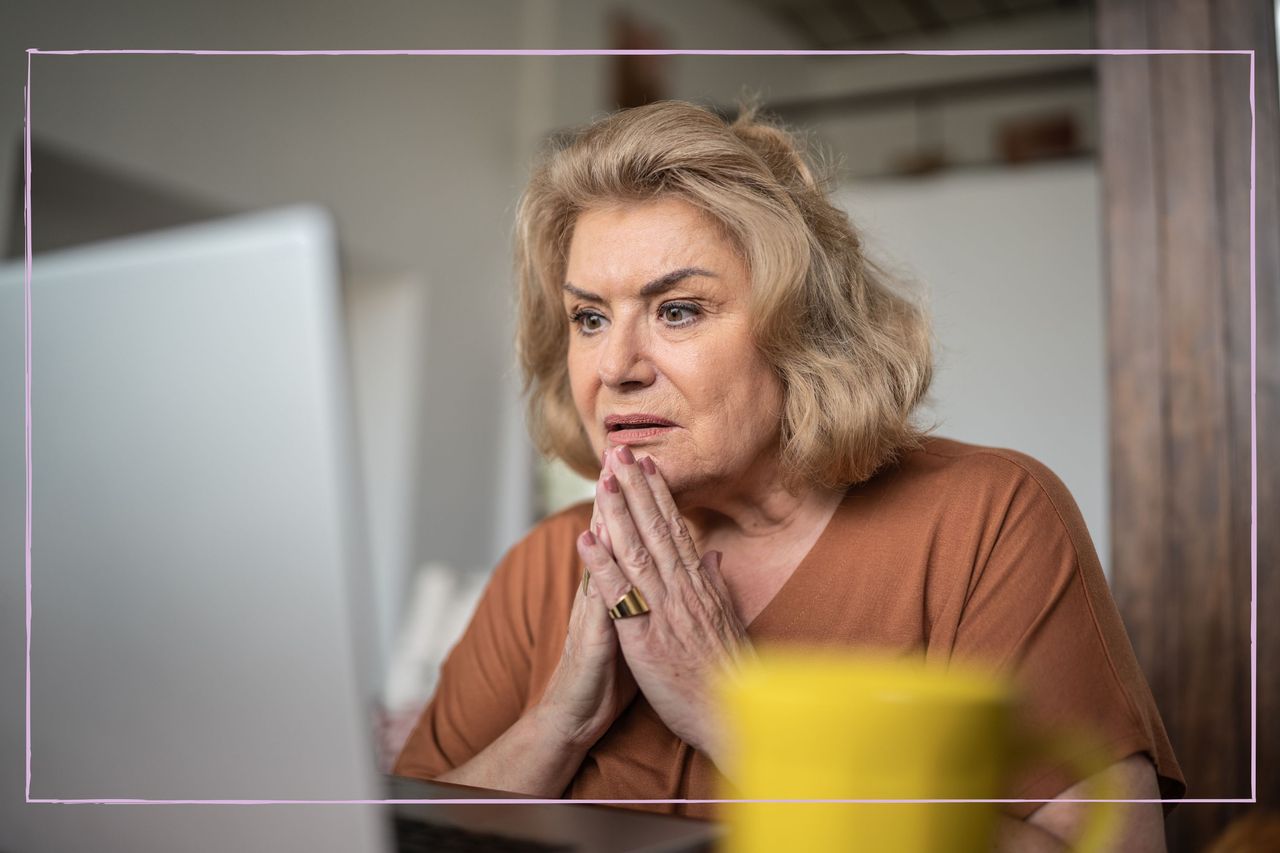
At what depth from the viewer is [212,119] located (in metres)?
2.63

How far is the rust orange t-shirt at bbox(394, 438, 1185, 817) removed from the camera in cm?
71

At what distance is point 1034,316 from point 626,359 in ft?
8.52

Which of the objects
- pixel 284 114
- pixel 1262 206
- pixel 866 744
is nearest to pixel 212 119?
pixel 284 114

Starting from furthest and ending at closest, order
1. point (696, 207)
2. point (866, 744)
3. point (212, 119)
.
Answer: point (212, 119), point (696, 207), point (866, 744)

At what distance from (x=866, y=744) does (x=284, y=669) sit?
219 millimetres

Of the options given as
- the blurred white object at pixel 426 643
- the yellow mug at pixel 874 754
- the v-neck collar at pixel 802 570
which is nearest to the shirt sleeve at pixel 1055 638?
the v-neck collar at pixel 802 570

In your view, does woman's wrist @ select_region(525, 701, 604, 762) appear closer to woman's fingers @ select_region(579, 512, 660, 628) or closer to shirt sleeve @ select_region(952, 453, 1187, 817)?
woman's fingers @ select_region(579, 512, 660, 628)

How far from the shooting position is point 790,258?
851 mm

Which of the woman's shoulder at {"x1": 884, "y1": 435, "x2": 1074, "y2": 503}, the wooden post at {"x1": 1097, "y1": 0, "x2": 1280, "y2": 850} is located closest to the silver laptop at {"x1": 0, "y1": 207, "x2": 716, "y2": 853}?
the woman's shoulder at {"x1": 884, "y1": 435, "x2": 1074, "y2": 503}

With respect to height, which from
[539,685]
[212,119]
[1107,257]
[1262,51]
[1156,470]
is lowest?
[539,685]

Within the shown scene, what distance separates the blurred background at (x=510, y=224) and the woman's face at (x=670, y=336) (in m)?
0.13

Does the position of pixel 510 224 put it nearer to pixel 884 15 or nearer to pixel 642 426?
pixel 642 426

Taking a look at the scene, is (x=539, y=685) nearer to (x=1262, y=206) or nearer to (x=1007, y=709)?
(x=1007, y=709)

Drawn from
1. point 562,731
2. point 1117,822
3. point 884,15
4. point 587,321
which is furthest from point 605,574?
point 884,15
